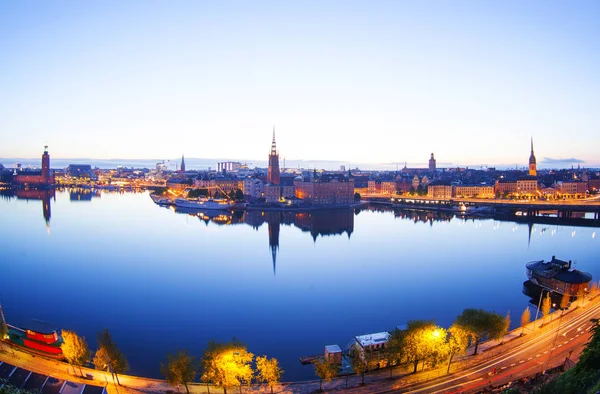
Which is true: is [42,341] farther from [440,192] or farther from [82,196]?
[82,196]

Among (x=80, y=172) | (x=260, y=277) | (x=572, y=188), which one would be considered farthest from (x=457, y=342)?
(x=80, y=172)

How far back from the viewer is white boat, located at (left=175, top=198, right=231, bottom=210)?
36.1m

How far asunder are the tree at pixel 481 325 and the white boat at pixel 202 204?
29290 mm

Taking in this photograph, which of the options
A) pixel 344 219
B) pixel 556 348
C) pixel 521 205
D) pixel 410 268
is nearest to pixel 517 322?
pixel 556 348

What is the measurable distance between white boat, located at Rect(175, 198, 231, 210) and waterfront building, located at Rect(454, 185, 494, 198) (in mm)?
24034

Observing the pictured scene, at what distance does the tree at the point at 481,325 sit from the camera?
7.72 meters

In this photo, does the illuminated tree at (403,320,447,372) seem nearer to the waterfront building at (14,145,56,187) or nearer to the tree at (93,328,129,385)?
the tree at (93,328,129,385)

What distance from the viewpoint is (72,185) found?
69.2 metres

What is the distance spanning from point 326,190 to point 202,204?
1094 centimetres

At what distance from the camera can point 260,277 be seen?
14.3 metres

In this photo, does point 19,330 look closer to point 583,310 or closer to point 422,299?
point 422,299

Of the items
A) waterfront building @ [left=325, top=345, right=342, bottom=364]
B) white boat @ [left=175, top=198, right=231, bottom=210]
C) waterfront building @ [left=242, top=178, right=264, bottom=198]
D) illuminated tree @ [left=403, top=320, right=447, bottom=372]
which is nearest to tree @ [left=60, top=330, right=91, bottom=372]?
waterfront building @ [left=325, top=345, right=342, bottom=364]

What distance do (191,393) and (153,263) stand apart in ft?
33.5


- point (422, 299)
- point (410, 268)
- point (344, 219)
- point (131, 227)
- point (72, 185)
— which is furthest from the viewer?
point (72, 185)
